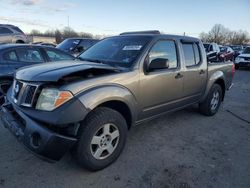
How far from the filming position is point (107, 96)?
10.3 feet

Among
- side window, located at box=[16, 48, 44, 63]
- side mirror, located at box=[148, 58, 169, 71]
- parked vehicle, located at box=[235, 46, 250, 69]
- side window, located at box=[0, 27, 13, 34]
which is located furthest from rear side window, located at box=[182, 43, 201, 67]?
parked vehicle, located at box=[235, 46, 250, 69]

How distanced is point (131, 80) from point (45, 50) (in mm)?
3762

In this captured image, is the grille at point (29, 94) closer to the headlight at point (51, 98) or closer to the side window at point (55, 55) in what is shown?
the headlight at point (51, 98)

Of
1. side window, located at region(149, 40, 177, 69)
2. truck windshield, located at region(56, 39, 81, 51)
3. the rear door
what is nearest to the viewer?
side window, located at region(149, 40, 177, 69)

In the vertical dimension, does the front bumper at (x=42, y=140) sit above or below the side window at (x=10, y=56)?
below

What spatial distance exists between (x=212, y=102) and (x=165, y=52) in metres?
2.27

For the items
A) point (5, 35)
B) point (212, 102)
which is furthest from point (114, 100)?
point (5, 35)

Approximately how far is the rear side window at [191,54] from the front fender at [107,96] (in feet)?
5.65

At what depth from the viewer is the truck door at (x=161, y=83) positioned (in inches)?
150

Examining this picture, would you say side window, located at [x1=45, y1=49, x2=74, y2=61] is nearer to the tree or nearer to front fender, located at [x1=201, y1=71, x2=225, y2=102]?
front fender, located at [x1=201, y1=71, x2=225, y2=102]

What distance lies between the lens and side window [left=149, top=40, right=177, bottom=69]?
3999 millimetres

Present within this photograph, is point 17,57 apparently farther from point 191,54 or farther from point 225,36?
point 225,36

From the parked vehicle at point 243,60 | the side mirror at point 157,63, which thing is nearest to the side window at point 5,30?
the side mirror at point 157,63

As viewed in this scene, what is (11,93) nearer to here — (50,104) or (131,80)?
(50,104)
